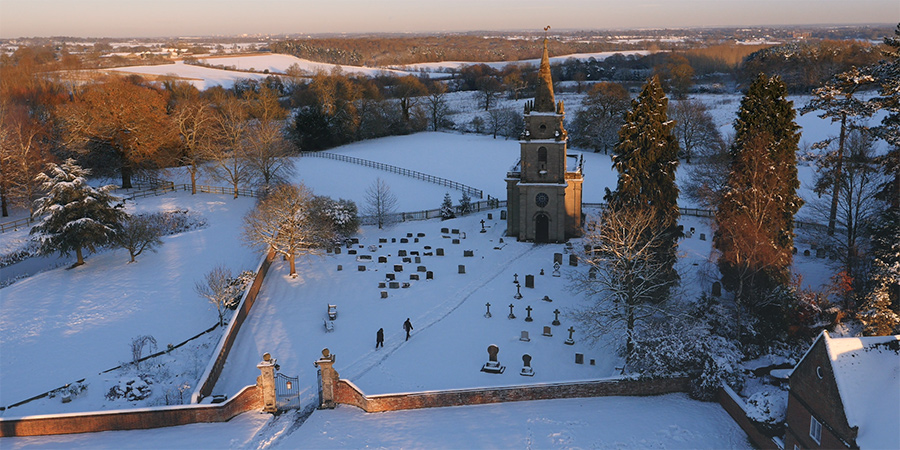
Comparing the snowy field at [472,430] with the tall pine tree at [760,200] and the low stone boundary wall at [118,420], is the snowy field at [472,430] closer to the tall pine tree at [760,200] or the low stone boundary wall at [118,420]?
the low stone boundary wall at [118,420]

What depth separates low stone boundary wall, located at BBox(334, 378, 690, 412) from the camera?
22.4 meters

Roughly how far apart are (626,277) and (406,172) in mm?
40697

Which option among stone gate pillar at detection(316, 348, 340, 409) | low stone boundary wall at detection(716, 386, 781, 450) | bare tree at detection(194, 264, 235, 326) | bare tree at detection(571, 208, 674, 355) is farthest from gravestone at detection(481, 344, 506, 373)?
bare tree at detection(194, 264, 235, 326)

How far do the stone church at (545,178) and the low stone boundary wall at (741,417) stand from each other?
19465 mm

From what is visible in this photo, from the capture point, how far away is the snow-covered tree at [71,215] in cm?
3747

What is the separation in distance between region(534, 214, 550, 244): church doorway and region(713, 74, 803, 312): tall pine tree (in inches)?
533

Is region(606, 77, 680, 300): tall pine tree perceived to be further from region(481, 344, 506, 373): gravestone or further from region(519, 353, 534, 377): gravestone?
region(481, 344, 506, 373): gravestone

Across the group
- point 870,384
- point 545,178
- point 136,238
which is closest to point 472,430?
point 870,384

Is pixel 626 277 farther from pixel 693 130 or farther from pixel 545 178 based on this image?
pixel 693 130

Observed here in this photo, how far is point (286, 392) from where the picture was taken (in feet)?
76.5

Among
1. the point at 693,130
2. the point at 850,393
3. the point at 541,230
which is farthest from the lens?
the point at 693,130

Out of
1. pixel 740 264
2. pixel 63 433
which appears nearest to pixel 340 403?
pixel 63 433

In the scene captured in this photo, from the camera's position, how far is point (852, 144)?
34.2 meters

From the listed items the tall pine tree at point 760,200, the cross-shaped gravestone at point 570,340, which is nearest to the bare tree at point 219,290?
the cross-shaped gravestone at point 570,340
